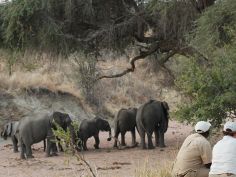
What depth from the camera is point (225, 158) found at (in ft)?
29.6

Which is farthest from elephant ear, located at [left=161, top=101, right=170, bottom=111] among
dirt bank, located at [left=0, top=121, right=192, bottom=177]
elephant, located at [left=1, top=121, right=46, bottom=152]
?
elephant, located at [left=1, top=121, right=46, bottom=152]

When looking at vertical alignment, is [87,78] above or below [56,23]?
below

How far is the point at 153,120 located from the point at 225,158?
1322 cm

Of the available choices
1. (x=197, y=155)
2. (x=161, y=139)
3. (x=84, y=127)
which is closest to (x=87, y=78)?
(x=84, y=127)

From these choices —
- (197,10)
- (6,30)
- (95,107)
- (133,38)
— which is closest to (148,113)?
(133,38)

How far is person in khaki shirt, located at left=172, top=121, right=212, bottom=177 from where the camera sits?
9930mm

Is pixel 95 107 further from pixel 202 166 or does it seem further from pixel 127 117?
pixel 202 166

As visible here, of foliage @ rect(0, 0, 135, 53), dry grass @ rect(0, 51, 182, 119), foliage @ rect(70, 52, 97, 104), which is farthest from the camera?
dry grass @ rect(0, 51, 182, 119)

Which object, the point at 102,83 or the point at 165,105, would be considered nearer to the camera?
the point at 165,105

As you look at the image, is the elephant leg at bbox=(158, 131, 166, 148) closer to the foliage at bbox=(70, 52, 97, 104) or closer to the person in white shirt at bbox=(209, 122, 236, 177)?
the foliage at bbox=(70, 52, 97, 104)

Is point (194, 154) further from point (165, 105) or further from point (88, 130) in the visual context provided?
point (88, 130)

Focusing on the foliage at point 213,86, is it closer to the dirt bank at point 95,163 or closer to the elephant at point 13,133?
the dirt bank at point 95,163

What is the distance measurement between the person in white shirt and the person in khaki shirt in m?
0.74

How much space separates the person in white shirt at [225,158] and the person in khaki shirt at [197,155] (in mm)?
738
